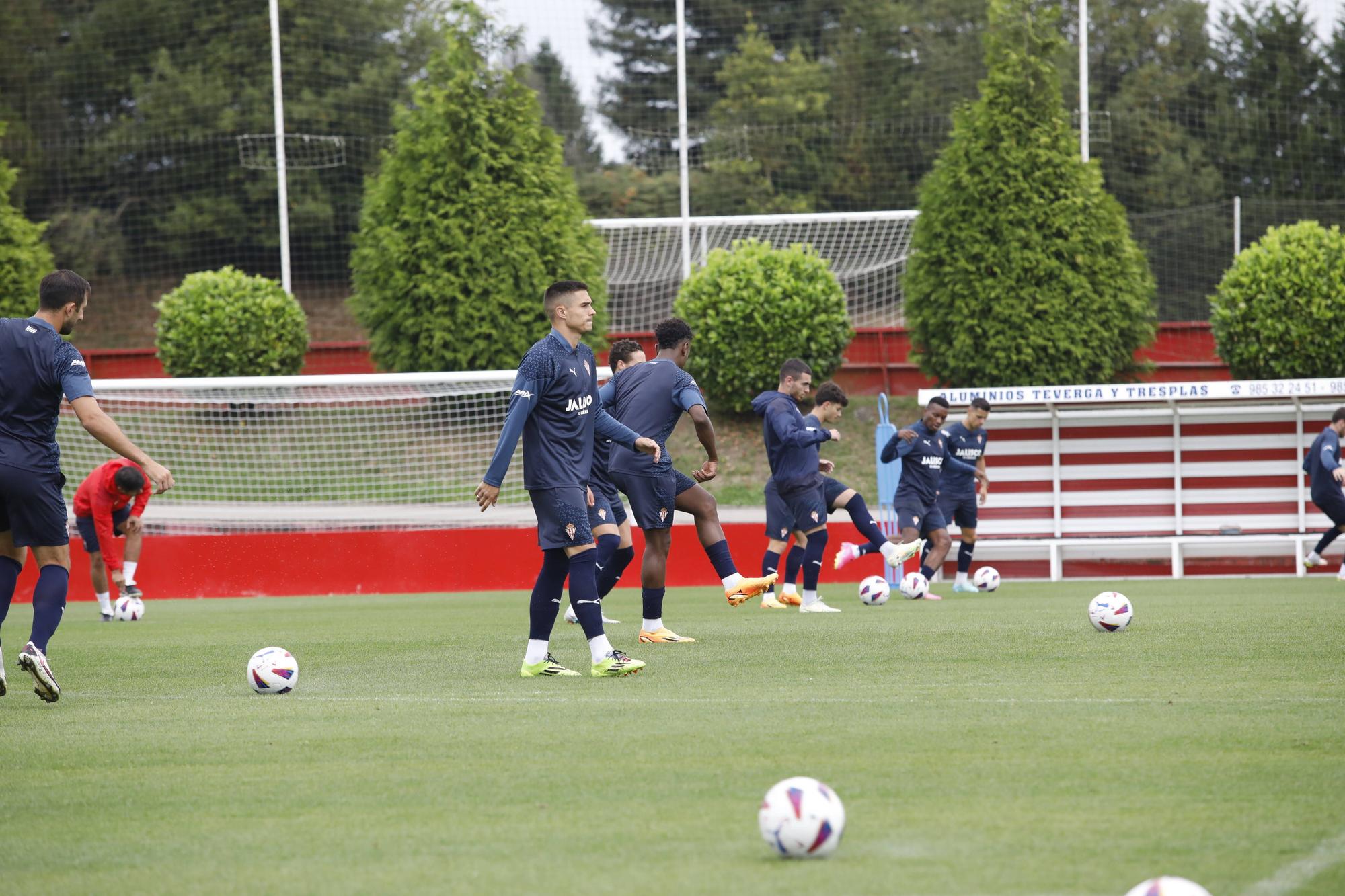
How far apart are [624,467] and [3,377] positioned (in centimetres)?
436

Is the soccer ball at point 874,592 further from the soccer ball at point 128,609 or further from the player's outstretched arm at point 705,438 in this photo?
the soccer ball at point 128,609

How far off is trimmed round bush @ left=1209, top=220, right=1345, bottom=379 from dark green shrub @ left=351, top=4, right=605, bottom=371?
1056cm

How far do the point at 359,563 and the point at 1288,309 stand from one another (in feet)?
49.6

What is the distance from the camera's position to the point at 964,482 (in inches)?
651

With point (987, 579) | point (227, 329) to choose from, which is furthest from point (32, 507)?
point (227, 329)

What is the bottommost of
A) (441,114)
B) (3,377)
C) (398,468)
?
(398,468)

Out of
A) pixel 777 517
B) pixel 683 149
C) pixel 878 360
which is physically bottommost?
pixel 777 517

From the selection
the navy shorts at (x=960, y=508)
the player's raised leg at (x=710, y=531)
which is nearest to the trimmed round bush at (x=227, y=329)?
the navy shorts at (x=960, y=508)

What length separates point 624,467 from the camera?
10453mm

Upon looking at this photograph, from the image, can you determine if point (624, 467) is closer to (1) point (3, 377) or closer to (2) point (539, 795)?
(1) point (3, 377)

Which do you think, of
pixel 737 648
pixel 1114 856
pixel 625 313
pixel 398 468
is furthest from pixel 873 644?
pixel 625 313

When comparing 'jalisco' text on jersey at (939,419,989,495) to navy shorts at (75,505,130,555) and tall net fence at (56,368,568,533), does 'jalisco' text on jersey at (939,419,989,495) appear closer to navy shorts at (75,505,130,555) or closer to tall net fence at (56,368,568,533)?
tall net fence at (56,368,568,533)

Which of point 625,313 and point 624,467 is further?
point 625,313

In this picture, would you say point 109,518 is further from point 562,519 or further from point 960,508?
point 960,508
